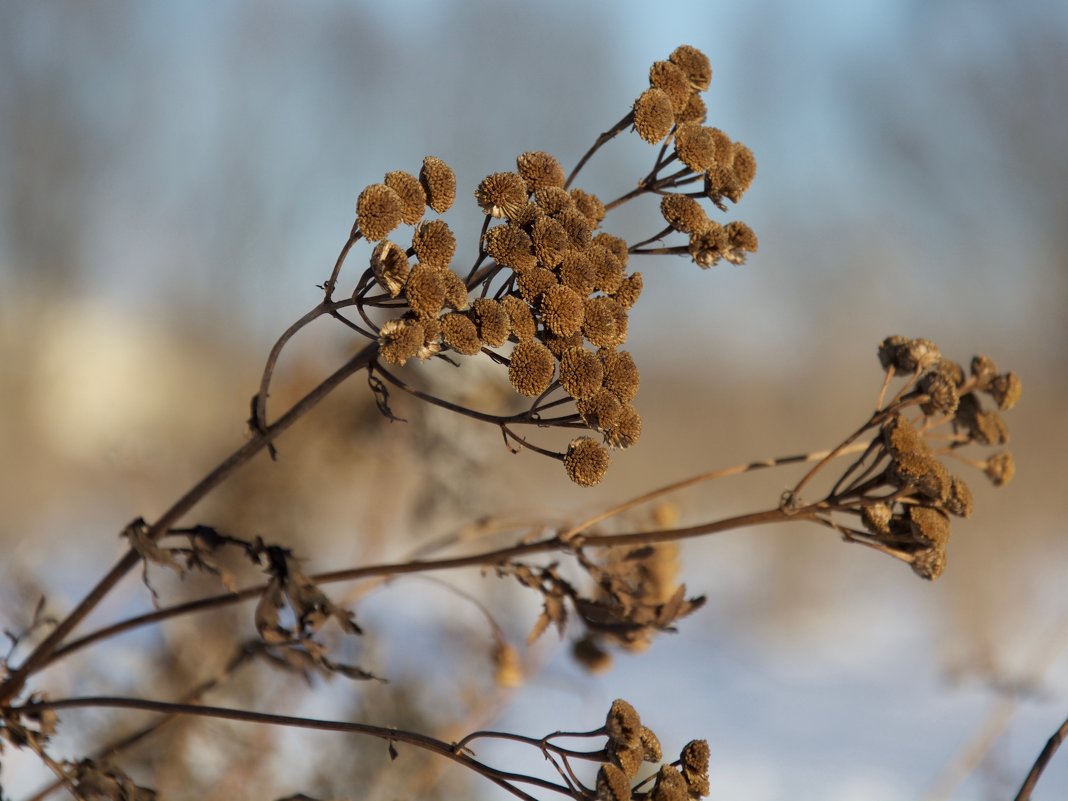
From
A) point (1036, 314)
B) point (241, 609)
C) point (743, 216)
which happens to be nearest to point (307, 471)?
point (241, 609)

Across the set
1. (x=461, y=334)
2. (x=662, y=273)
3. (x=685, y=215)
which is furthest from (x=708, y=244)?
(x=662, y=273)

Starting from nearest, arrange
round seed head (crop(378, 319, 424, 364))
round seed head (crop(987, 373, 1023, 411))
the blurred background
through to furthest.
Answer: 1. round seed head (crop(378, 319, 424, 364))
2. round seed head (crop(987, 373, 1023, 411))
3. the blurred background

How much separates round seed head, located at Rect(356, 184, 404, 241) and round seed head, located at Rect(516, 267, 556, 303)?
40 millimetres

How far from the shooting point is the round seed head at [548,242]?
271mm

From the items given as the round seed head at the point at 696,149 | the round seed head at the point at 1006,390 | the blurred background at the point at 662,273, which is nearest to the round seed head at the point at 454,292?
the round seed head at the point at 696,149

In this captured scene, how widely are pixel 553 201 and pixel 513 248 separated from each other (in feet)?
0.10

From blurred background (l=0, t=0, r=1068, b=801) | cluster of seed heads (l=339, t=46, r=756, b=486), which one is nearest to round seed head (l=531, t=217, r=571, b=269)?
cluster of seed heads (l=339, t=46, r=756, b=486)

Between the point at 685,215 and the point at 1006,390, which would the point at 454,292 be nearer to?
the point at 685,215

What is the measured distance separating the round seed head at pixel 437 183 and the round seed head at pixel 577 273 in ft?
0.13

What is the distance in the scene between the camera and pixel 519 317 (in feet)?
0.89

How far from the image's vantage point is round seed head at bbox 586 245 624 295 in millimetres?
284

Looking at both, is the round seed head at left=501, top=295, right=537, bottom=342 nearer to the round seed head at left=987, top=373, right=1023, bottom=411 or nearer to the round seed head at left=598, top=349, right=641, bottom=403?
the round seed head at left=598, top=349, right=641, bottom=403

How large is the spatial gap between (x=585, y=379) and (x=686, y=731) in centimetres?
92

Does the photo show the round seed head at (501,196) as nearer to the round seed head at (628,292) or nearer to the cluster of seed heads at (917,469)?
the round seed head at (628,292)
